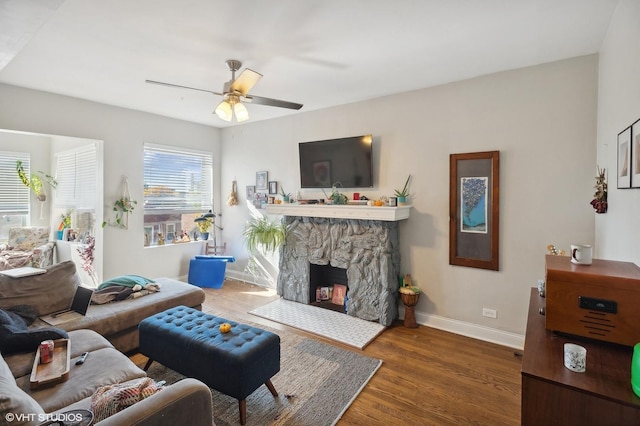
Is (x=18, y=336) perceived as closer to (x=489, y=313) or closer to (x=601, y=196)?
(x=489, y=313)

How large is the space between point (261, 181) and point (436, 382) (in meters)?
3.73

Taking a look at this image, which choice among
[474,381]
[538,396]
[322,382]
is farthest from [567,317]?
[322,382]

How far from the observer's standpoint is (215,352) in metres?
2.05

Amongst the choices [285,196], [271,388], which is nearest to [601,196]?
[271,388]

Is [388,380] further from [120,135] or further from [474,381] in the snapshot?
[120,135]

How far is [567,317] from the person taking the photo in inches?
55.1

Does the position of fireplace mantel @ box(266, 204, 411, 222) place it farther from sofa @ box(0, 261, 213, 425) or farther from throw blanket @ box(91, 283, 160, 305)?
throw blanket @ box(91, 283, 160, 305)

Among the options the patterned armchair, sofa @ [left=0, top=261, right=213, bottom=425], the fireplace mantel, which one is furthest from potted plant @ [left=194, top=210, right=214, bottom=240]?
the patterned armchair

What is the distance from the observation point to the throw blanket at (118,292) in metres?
2.88

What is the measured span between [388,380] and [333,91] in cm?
307

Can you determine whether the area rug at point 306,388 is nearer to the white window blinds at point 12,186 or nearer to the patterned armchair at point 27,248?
the patterned armchair at point 27,248

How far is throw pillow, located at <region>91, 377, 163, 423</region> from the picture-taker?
53.1 inches

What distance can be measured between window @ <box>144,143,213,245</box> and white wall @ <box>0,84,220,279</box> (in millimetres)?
145

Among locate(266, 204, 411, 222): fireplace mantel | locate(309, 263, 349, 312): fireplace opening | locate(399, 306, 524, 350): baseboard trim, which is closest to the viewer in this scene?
locate(399, 306, 524, 350): baseboard trim
